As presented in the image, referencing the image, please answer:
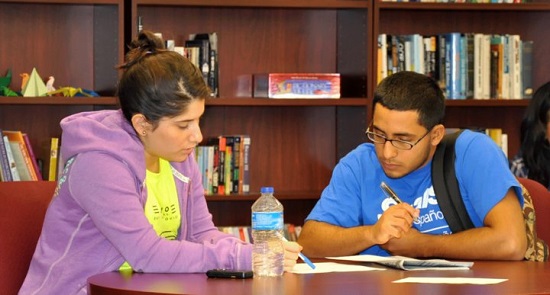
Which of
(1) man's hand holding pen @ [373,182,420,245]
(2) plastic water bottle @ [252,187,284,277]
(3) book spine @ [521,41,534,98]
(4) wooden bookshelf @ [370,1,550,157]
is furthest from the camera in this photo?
(4) wooden bookshelf @ [370,1,550,157]

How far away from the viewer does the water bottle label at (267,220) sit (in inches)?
86.2

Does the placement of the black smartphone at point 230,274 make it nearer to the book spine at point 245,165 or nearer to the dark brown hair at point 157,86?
the dark brown hair at point 157,86

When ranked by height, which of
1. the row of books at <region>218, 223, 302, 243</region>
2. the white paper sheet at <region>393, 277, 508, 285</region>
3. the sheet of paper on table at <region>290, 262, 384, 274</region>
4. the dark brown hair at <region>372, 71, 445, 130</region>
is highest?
the dark brown hair at <region>372, 71, 445, 130</region>

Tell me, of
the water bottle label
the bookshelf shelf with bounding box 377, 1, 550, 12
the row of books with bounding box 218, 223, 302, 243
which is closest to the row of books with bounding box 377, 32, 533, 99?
the bookshelf shelf with bounding box 377, 1, 550, 12

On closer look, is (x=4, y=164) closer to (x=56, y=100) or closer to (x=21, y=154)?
(x=21, y=154)

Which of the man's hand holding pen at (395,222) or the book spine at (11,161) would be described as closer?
the man's hand holding pen at (395,222)

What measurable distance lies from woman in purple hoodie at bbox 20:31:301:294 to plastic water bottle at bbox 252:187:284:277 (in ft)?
0.09

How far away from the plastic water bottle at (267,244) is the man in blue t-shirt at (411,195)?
355 millimetres

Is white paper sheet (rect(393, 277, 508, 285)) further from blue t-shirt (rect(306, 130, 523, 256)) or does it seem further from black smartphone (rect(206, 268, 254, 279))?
blue t-shirt (rect(306, 130, 523, 256))

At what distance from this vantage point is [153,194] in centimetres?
237

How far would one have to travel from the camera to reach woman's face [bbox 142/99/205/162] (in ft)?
7.54

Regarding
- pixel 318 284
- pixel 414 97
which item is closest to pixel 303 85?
pixel 414 97

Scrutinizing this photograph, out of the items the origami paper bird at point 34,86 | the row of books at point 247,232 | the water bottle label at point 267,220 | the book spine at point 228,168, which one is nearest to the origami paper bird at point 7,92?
the origami paper bird at point 34,86

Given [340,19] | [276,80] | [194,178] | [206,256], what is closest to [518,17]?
[340,19]
